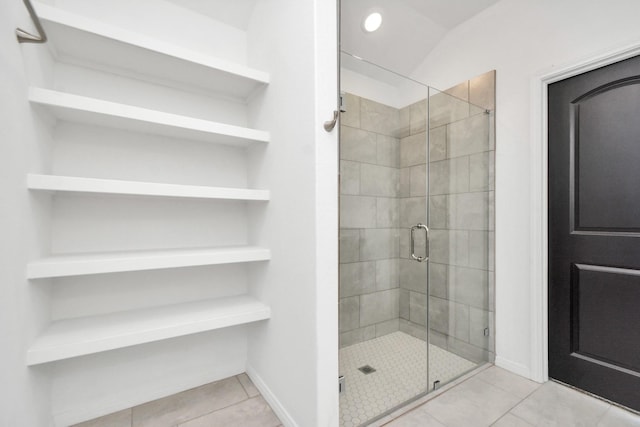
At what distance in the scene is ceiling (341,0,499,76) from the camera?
2094 mm

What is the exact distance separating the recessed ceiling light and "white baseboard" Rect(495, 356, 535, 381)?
100 inches

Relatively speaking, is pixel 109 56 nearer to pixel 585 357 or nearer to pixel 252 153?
pixel 252 153

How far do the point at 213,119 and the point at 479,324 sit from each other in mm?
2349

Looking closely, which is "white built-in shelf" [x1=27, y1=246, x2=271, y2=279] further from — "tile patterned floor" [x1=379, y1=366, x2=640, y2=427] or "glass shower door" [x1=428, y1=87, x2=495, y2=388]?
"glass shower door" [x1=428, y1=87, x2=495, y2=388]

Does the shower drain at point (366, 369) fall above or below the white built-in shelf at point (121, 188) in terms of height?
below

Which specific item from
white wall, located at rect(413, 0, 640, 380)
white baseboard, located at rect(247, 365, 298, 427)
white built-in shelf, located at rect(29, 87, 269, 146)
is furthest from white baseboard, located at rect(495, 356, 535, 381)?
white built-in shelf, located at rect(29, 87, 269, 146)

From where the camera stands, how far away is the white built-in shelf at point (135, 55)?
1260 millimetres

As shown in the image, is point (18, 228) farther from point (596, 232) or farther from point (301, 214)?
point (596, 232)

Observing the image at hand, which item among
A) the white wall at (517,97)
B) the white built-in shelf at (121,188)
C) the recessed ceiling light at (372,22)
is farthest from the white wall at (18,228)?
the white wall at (517,97)

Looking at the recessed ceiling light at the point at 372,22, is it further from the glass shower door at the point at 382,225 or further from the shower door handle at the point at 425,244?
the shower door handle at the point at 425,244

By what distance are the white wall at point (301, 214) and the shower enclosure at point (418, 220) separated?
23.7 inches

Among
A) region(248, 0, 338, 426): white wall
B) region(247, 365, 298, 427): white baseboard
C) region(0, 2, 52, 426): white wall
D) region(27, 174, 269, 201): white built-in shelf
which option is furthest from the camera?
region(247, 365, 298, 427): white baseboard

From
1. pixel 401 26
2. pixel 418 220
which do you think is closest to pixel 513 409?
pixel 418 220

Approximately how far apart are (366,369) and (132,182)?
6.01 feet
